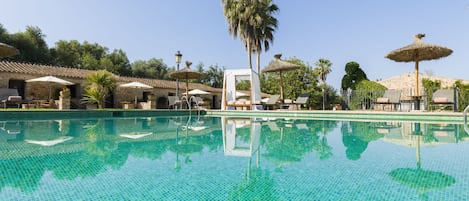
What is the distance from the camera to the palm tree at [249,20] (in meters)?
18.5

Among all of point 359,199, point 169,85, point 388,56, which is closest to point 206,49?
point 169,85

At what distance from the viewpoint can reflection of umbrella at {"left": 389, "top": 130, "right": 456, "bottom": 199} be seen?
2.18 meters

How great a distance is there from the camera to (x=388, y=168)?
2.80m

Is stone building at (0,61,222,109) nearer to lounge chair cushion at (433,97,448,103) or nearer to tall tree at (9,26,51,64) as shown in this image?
tall tree at (9,26,51,64)

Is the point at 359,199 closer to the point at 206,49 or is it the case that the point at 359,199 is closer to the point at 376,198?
the point at 376,198

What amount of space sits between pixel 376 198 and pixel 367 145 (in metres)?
2.69

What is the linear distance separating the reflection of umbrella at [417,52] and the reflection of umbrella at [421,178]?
9338 millimetres

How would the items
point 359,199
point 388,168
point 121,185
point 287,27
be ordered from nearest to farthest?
point 359,199 < point 121,185 < point 388,168 < point 287,27

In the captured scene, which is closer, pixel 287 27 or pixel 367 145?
pixel 367 145

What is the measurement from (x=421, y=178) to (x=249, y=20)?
56.5ft

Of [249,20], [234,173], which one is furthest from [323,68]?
[234,173]

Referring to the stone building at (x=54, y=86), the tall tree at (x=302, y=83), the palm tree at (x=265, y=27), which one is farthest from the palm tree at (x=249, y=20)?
the stone building at (x=54, y=86)

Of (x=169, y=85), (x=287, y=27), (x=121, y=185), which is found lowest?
(x=121, y=185)

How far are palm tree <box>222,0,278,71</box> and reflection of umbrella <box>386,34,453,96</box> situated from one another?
30.0ft
